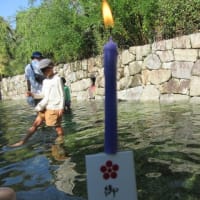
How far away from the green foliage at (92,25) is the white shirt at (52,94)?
28.1 feet

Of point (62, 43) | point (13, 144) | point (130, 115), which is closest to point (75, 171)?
point (13, 144)

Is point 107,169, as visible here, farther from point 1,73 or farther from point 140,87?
point 1,73

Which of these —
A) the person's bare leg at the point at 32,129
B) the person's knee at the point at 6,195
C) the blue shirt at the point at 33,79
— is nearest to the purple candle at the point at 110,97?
the person's knee at the point at 6,195

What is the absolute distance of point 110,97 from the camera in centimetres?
220

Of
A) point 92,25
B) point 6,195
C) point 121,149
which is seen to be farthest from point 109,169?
point 92,25

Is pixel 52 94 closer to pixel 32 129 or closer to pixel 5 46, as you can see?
pixel 32 129

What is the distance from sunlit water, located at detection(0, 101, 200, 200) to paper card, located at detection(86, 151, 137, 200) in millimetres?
2181

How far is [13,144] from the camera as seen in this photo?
857 cm

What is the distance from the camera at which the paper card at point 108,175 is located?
2295 mm

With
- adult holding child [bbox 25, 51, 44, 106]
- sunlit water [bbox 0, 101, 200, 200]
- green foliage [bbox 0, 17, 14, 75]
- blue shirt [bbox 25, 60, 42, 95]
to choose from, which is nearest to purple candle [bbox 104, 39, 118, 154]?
sunlit water [bbox 0, 101, 200, 200]

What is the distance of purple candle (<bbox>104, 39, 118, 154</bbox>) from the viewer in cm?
215

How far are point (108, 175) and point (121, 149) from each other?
4.65 m

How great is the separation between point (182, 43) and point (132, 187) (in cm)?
1327

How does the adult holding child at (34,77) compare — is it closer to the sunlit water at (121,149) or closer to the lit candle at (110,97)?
the sunlit water at (121,149)
